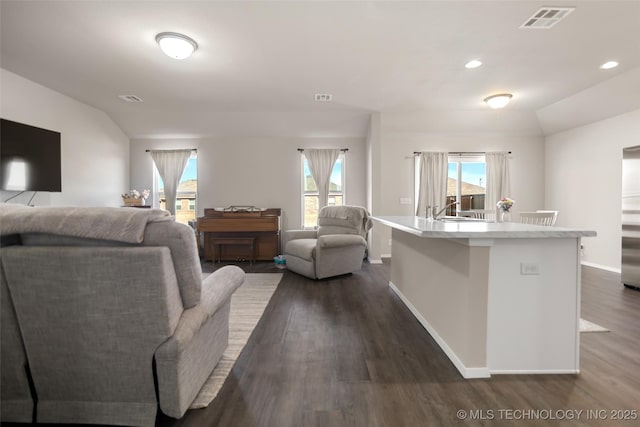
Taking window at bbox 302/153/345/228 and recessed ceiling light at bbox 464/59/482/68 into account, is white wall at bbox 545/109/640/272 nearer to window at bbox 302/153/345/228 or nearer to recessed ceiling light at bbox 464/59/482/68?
recessed ceiling light at bbox 464/59/482/68

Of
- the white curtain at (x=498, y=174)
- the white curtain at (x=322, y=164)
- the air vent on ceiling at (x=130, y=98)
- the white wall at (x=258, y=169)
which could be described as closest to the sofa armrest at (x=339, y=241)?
the white curtain at (x=322, y=164)

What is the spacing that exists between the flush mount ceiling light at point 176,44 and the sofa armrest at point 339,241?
251cm

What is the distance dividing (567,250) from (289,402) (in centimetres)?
182

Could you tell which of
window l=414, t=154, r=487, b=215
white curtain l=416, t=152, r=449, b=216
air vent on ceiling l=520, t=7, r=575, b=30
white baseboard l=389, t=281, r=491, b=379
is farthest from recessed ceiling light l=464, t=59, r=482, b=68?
white baseboard l=389, t=281, r=491, b=379

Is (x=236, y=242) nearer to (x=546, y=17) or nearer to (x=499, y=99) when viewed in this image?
(x=499, y=99)

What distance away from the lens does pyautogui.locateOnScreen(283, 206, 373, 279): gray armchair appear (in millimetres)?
3699

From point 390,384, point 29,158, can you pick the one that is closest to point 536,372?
point 390,384

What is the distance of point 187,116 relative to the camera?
505cm

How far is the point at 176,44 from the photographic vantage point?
2590mm

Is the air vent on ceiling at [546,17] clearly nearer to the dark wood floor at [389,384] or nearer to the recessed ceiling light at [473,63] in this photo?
the recessed ceiling light at [473,63]

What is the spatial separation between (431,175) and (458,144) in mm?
826

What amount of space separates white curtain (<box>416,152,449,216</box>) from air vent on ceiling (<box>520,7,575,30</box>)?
287 cm

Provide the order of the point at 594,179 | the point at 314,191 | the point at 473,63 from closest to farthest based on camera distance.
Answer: the point at 473,63 < the point at 594,179 < the point at 314,191

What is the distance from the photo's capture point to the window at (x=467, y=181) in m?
5.43
